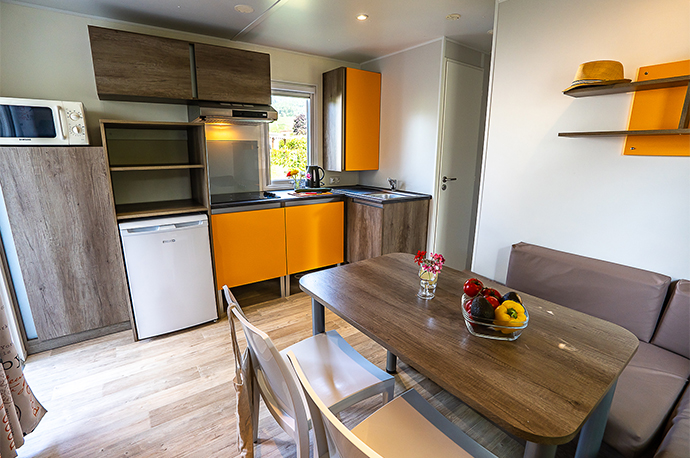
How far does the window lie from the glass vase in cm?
257

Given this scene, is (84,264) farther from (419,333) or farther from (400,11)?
(400,11)

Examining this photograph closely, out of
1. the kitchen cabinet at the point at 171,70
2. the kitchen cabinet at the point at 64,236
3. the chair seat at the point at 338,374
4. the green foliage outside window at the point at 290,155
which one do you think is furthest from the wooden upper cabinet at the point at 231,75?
the chair seat at the point at 338,374

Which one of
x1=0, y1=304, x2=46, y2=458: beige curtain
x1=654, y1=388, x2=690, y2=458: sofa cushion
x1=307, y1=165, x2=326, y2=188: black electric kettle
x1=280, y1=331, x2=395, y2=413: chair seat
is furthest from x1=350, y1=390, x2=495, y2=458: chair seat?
x1=307, y1=165, x2=326, y2=188: black electric kettle

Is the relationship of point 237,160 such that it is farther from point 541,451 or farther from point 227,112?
point 541,451

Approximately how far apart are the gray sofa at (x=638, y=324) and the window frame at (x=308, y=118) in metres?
2.50

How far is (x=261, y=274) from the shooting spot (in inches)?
122

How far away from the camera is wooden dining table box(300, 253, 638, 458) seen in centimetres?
88

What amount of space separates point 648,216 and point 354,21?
2.48m

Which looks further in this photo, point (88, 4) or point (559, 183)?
point (88, 4)

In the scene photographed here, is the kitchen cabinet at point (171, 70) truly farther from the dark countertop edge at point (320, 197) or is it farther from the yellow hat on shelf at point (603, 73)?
the yellow hat on shelf at point (603, 73)

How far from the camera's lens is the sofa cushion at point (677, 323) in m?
1.57

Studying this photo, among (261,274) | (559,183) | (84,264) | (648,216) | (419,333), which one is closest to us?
(419,333)

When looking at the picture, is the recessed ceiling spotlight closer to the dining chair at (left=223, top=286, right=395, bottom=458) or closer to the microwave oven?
the microwave oven

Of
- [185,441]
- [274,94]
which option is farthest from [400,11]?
[185,441]
